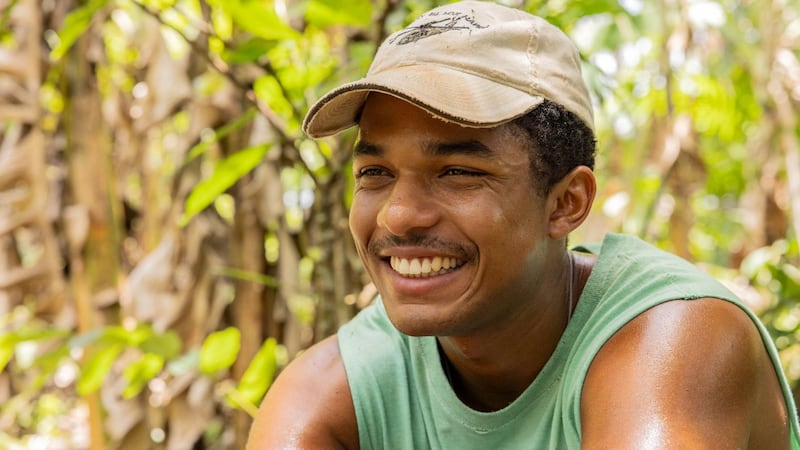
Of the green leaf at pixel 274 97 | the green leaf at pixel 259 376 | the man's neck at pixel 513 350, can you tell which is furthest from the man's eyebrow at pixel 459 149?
the green leaf at pixel 274 97

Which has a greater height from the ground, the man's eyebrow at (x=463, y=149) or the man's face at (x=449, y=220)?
the man's eyebrow at (x=463, y=149)

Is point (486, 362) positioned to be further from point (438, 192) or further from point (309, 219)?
point (309, 219)

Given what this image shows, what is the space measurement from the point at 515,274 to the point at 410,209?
18cm

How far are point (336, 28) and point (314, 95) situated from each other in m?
0.99

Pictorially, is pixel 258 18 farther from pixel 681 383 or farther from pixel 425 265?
pixel 681 383

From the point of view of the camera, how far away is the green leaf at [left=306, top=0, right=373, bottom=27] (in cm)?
173

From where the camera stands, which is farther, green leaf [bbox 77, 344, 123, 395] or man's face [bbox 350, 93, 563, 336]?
green leaf [bbox 77, 344, 123, 395]

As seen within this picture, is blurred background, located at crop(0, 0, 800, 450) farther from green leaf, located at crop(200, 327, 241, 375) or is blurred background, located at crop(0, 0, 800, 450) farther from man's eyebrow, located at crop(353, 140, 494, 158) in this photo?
man's eyebrow, located at crop(353, 140, 494, 158)

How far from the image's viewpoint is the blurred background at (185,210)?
2.15 m

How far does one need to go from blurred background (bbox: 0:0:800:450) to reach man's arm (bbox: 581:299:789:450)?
2.85 ft

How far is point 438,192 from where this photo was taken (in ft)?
4.43

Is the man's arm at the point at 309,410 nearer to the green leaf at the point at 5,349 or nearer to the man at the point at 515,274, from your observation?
the man at the point at 515,274

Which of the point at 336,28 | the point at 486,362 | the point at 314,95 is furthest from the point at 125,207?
the point at 486,362

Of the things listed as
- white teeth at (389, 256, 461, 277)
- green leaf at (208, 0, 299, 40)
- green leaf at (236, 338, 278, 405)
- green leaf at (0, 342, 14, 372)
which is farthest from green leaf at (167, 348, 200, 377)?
white teeth at (389, 256, 461, 277)
